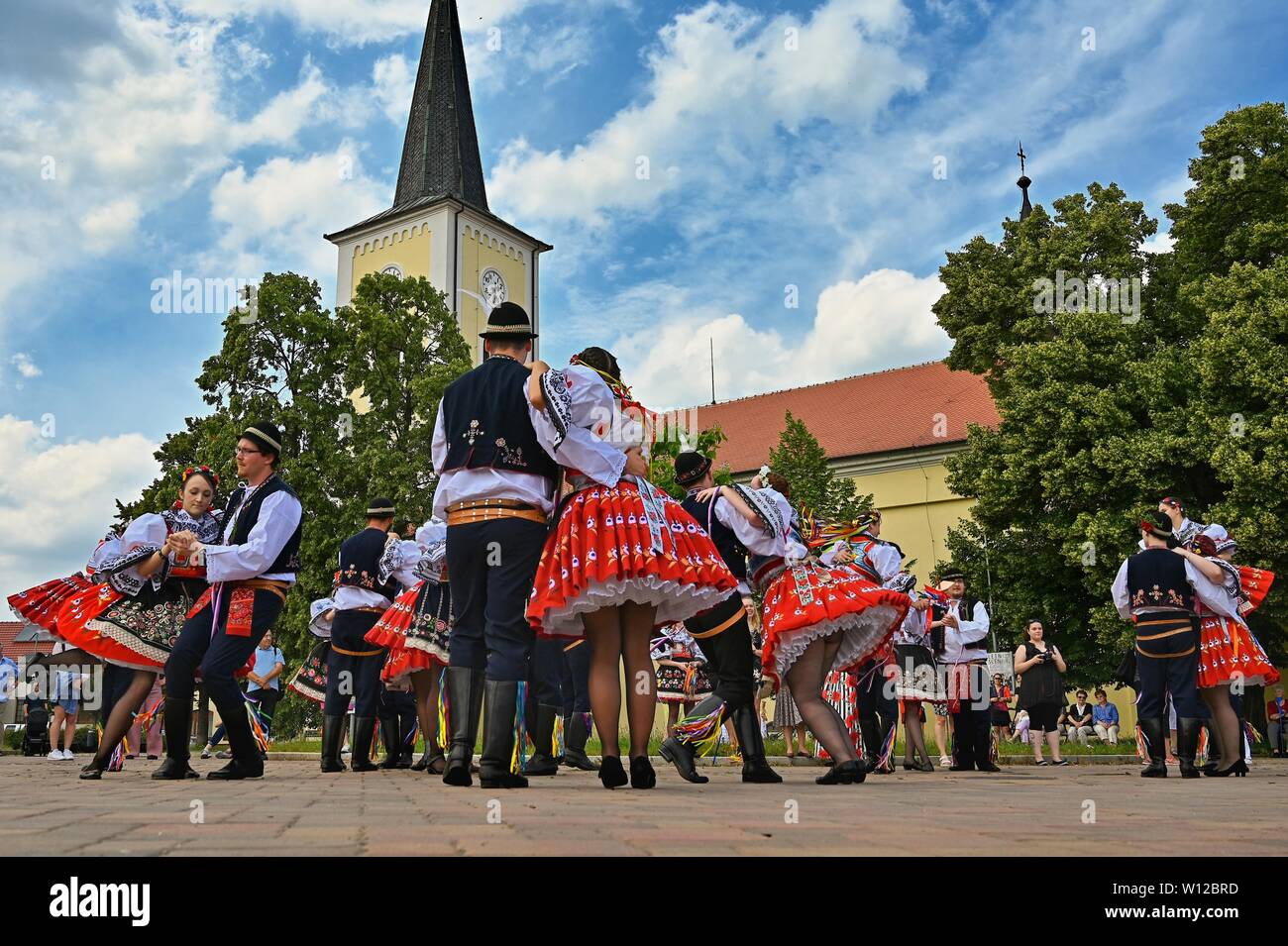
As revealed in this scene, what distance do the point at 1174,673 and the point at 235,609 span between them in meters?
7.14

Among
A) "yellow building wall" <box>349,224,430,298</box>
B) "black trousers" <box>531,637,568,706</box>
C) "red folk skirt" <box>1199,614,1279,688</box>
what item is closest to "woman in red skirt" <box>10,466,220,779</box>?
"black trousers" <box>531,637,568,706</box>

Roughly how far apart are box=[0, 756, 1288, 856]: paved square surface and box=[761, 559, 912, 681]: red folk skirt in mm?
1051

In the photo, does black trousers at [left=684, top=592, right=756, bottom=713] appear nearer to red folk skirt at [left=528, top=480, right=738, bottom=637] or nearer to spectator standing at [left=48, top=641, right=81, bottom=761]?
red folk skirt at [left=528, top=480, right=738, bottom=637]

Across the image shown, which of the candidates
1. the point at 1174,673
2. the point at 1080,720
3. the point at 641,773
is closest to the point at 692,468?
the point at 641,773

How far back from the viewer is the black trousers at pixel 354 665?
945 centimetres

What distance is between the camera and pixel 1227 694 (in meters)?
9.18

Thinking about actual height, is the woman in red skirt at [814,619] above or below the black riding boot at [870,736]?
above

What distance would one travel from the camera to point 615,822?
3375 millimetres

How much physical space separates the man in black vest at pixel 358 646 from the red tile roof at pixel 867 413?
1241 inches

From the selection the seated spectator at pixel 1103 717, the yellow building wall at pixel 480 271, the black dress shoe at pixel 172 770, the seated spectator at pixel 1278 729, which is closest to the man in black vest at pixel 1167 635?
the black dress shoe at pixel 172 770

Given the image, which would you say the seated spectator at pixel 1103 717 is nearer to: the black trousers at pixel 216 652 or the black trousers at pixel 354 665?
the black trousers at pixel 354 665

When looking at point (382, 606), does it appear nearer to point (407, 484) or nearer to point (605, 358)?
point (605, 358)

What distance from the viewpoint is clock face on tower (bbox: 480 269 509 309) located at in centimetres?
4812

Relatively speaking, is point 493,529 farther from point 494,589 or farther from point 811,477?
point 811,477
